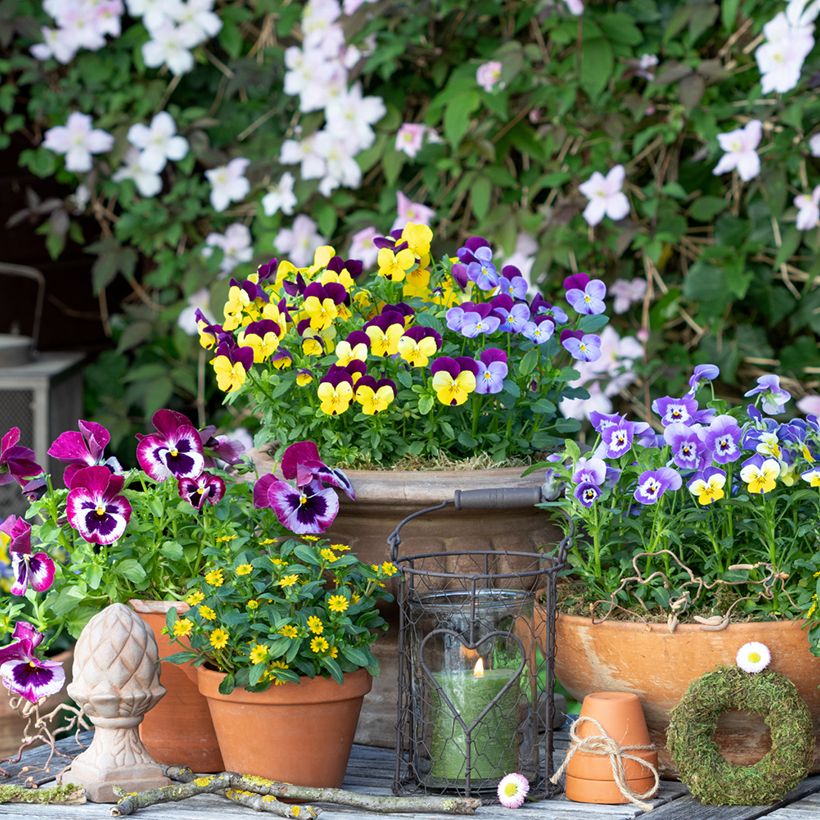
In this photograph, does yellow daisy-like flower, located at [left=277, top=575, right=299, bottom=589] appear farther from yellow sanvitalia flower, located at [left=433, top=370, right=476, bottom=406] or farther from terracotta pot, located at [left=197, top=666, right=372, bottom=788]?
yellow sanvitalia flower, located at [left=433, top=370, right=476, bottom=406]

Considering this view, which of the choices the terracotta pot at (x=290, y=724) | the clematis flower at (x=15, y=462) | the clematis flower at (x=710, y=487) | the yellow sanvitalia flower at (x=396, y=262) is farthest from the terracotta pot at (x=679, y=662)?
the clematis flower at (x=15, y=462)

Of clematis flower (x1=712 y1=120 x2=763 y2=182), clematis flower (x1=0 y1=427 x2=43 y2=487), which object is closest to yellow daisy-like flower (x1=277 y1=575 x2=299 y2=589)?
clematis flower (x1=0 y1=427 x2=43 y2=487)

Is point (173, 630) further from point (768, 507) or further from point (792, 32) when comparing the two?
point (792, 32)

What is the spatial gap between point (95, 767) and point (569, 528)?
50cm

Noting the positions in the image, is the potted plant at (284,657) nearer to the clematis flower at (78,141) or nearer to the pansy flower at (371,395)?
the pansy flower at (371,395)

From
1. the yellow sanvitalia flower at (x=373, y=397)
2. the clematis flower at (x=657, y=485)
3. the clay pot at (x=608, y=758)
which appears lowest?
the clay pot at (x=608, y=758)

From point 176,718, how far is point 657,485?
53 centimetres

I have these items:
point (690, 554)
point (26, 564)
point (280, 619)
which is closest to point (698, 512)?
point (690, 554)

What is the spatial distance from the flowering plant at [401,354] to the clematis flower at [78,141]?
2.08 m

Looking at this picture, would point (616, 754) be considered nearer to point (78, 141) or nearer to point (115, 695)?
point (115, 695)

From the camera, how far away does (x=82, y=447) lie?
1.47m

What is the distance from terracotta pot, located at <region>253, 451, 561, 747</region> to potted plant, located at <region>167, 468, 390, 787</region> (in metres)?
0.13

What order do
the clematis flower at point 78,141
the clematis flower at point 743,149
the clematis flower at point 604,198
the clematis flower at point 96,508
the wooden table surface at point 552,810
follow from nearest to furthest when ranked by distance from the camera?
the wooden table surface at point 552,810 < the clematis flower at point 96,508 < the clematis flower at point 743,149 < the clematis flower at point 604,198 < the clematis flower at point 78,141

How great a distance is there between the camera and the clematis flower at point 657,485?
1.36m
